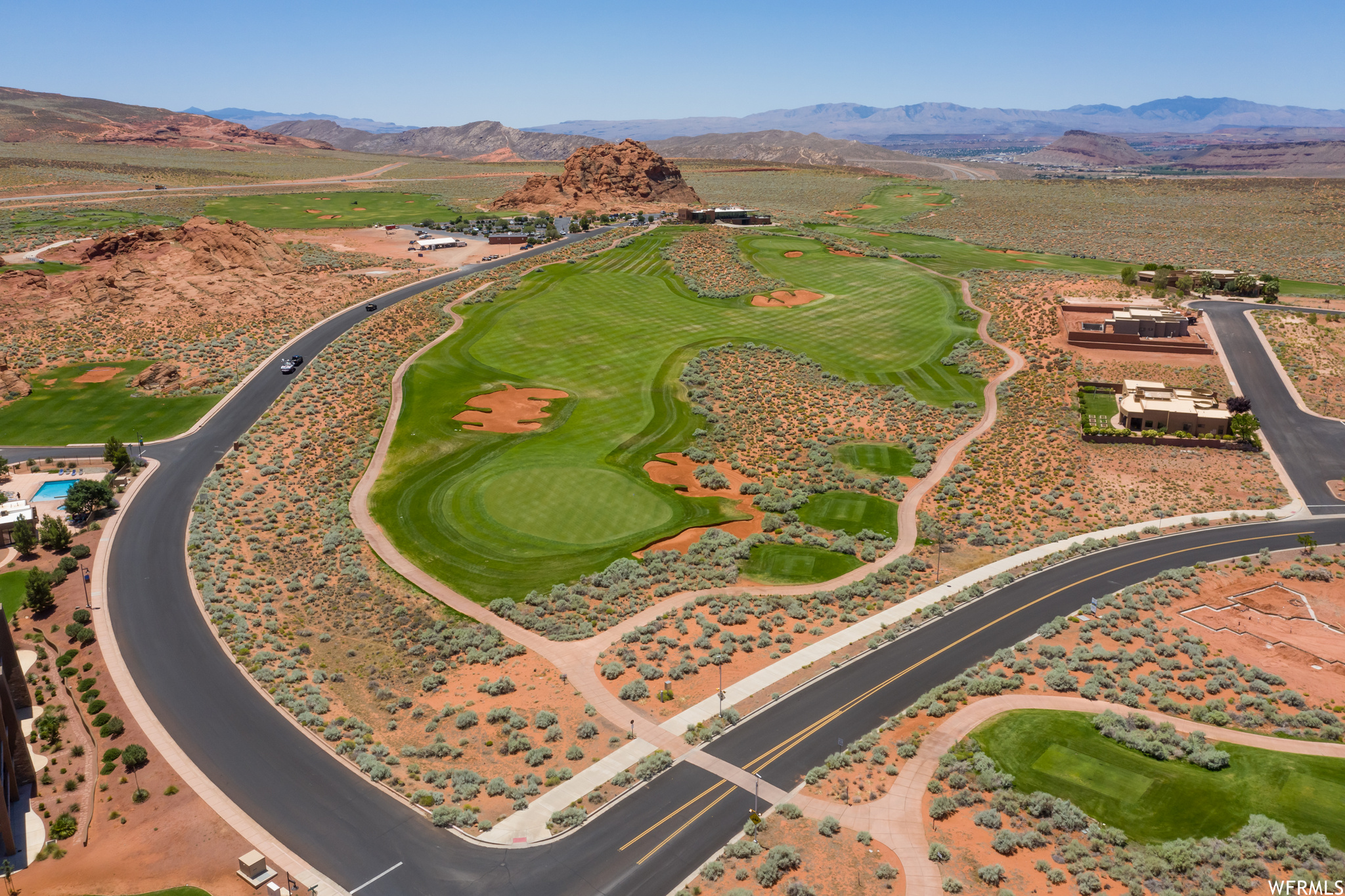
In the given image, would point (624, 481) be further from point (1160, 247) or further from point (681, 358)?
point (1160, 247)

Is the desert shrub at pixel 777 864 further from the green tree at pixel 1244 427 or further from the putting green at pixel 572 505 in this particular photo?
the green tree at pixel 1244 427

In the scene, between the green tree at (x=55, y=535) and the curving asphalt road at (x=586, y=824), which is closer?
the curving asphalt road at (x=586, y=824)

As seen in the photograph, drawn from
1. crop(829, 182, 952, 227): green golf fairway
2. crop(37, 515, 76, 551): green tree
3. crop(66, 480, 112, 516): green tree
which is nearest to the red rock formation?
crop(829, 182, 952, 227): green golf fairway

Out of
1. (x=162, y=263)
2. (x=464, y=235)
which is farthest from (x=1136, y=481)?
(x=464, y=235)

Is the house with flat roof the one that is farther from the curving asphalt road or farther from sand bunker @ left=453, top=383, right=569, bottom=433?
sand bunker @ left=453, top=383, right=569, bottom=433

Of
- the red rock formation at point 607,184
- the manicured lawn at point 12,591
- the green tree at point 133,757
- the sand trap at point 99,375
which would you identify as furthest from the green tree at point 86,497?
the red rock formation at point 607,184

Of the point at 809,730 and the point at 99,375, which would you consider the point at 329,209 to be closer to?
the point at 99,375
